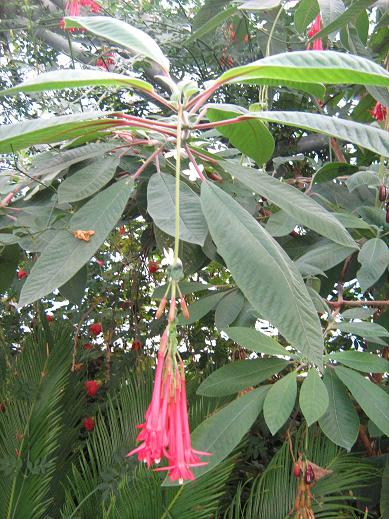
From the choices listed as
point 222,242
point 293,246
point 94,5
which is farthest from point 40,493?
point 94,5

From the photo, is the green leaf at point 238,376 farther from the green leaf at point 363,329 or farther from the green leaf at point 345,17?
the green leaf at point 345,17

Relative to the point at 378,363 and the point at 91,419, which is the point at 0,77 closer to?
the point at 91,419

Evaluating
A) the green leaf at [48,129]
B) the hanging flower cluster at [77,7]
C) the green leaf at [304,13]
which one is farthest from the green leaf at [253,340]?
the hanging flower cluster at [77,7]

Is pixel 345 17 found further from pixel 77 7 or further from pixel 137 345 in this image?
pixel 137 345

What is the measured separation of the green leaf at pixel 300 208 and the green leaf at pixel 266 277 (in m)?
0.06

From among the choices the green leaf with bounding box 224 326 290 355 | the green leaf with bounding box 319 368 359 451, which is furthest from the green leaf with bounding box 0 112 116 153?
the green leaf with bounding box 319 368 359 451

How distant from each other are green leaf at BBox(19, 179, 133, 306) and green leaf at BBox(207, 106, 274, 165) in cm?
15

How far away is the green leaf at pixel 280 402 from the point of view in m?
0.88

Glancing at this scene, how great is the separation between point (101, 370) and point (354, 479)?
1.20 meters

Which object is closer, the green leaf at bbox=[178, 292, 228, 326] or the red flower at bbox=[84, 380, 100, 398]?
the green leaf at bbox=[178, 292, 228, 326]

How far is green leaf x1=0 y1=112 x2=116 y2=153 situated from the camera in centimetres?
59

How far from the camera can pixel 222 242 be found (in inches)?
24.6

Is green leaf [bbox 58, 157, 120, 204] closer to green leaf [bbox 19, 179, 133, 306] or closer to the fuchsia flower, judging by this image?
green leaf [bbox 19, 179, 133, 306]

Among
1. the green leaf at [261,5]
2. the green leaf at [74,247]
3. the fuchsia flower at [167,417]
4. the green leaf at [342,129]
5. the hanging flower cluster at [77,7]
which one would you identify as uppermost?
the hanging flower cluster at [77,7]
